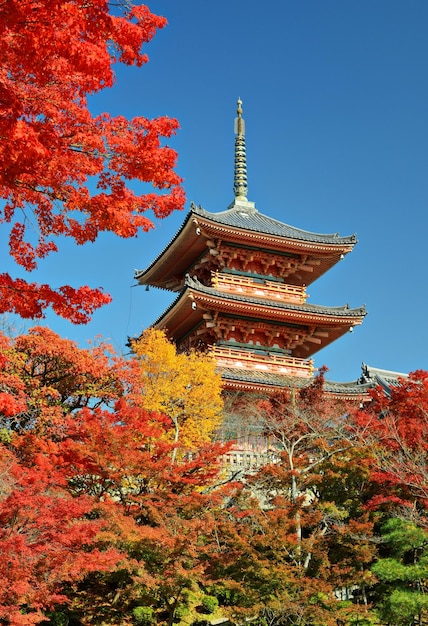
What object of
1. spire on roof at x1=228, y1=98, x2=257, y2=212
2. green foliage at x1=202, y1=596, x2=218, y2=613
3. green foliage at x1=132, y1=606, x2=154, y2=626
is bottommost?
green foliage at x1=132, y1=606, x2=154, y2=626

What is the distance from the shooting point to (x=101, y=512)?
12711mm

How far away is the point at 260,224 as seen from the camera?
28953 millimetres

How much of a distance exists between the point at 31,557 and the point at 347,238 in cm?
2006

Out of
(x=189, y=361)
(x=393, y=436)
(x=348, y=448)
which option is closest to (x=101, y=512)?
(x=348, y=448)

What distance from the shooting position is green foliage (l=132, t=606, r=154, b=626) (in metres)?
14.2

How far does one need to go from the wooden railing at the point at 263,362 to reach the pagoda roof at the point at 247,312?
58.5 inches

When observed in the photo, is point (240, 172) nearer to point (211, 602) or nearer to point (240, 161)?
point (240, 161)

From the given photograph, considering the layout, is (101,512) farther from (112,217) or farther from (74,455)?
(112,217)

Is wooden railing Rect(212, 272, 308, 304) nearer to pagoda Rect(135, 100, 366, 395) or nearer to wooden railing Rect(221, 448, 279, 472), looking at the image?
pagoda Rect(135, 100, 366, 395)

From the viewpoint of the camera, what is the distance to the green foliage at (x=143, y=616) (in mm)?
14188

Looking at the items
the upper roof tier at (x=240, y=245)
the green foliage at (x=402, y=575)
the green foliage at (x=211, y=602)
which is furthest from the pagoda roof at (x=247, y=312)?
the green foliage at (x=402, y=575)

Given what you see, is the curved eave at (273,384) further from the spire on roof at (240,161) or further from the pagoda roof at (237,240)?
the spire on roof at (240,161)

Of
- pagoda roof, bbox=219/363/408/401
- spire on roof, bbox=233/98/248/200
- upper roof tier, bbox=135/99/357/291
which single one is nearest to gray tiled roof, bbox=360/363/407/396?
pagoda roof, bbox=219/363/408/401

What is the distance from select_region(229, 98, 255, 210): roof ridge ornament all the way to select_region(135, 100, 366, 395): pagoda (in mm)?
2617
